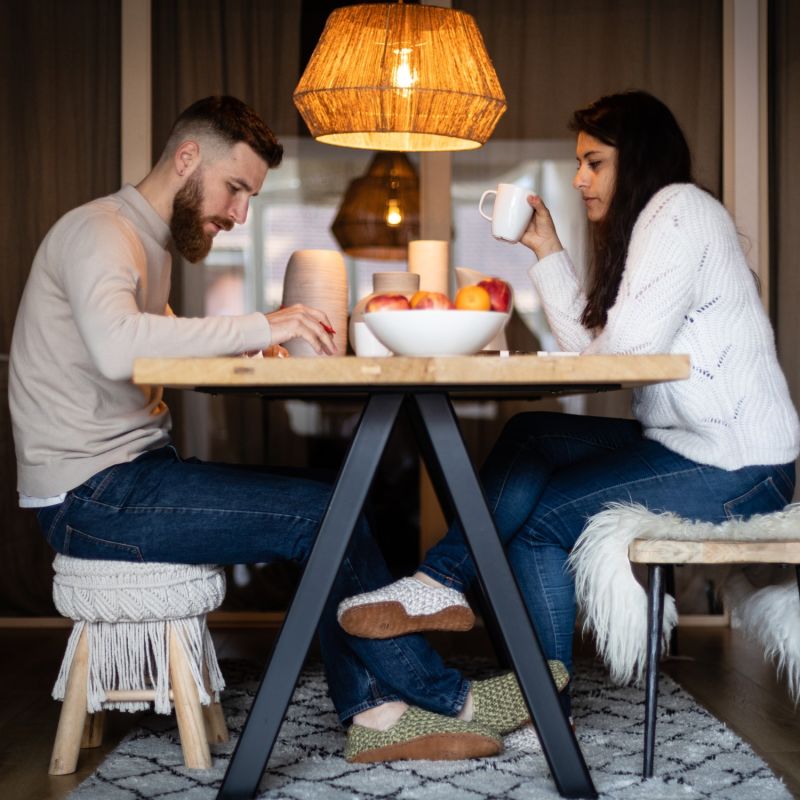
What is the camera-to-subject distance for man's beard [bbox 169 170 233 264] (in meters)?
2.29

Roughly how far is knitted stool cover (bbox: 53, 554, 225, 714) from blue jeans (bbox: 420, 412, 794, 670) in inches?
16.0

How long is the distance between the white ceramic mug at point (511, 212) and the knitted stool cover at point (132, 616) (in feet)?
2.86

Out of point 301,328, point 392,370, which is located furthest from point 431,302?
point 301,328

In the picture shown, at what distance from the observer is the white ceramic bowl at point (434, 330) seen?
1690 mm

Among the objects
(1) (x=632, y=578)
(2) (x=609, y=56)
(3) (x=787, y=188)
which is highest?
(2) (x=609, y=56)

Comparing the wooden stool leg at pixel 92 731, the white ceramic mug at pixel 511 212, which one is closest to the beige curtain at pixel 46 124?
the wooden stool leg at pixel 92 731

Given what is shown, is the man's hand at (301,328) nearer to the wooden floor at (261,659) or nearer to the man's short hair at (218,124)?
the man's short hair at (218,124)

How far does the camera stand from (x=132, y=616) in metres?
1.95

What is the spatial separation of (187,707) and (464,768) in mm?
473

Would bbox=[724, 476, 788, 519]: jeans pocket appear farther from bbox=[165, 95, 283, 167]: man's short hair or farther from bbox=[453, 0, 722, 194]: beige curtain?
bbox=[453, 0, 722, 194]: beige curtain

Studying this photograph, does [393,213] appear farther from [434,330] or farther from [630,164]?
[434,330]

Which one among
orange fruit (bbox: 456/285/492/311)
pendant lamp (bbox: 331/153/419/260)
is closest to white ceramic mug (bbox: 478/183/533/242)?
orange fruit (bbox: 456/285/492/311)

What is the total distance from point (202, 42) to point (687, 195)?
186cm

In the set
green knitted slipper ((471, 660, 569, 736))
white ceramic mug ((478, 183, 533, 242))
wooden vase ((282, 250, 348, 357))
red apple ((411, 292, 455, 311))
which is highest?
white ceramic mug ((478, 183, 533, 242))
